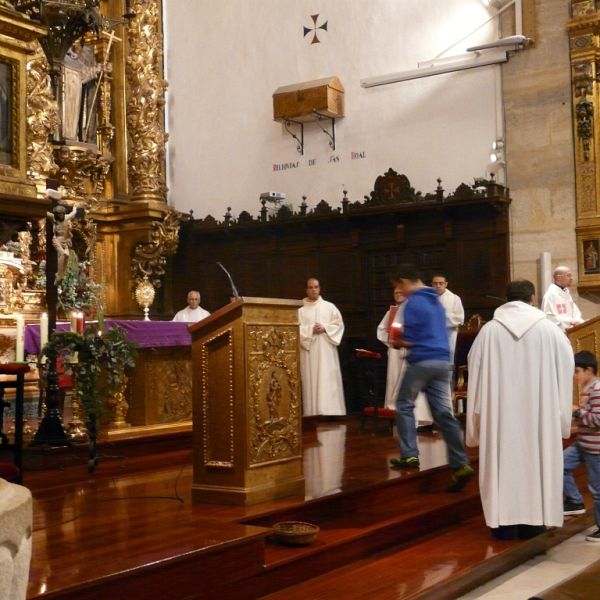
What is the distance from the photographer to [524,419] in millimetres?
5156

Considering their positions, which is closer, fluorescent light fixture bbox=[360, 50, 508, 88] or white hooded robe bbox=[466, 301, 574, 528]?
white hooded robe bbox=[466, 301, 574, 528]

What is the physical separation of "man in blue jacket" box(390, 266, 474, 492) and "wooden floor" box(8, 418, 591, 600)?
→ 31 cm

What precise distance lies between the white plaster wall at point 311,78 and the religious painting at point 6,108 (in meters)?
6.74

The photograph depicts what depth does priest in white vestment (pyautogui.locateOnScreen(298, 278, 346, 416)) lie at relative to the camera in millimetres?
10789

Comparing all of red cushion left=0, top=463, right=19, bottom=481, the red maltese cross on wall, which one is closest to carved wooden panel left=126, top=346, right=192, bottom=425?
red cushion left=0, top=463, right=19, bottom=481

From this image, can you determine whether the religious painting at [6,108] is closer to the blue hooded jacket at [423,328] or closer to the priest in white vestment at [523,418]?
the blue hooded jacket at [423,328]

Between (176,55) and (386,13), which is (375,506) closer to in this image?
(386,13)

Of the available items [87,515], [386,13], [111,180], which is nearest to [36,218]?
[87,515]

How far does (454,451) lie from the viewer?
6051 millimetres

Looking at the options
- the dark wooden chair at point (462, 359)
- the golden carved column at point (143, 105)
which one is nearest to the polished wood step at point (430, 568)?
the dark wooden chair at point (462, 359)

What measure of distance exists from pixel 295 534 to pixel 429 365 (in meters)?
1.93

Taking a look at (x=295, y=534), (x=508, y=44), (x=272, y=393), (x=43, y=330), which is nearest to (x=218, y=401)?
(x=272, y=393)

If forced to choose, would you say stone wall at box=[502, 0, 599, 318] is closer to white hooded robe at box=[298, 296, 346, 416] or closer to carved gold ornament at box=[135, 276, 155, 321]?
white hooded robe at box=[298, 296, 346, 416]

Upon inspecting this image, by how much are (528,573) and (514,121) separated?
736 cm
